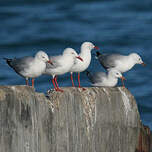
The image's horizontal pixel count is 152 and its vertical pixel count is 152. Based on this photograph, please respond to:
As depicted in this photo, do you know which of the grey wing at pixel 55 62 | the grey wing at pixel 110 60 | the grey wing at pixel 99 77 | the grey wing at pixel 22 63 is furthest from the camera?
the grey wing at pixel 110 60

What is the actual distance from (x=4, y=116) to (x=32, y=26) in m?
23.6

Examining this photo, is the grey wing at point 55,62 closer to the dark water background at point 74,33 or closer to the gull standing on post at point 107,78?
the gull standing on post at point 107,78

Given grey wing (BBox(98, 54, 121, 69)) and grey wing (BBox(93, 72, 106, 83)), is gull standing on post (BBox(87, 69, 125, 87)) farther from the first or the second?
grey wing (BBox(98, 54, 121, 69))

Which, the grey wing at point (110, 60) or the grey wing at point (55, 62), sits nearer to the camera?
the grey wing at point (55, 62)

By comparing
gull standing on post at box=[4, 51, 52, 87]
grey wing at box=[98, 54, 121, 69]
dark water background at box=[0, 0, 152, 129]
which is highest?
dark water background at box=[0, 0, 152, 129]

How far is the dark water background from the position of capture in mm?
22922

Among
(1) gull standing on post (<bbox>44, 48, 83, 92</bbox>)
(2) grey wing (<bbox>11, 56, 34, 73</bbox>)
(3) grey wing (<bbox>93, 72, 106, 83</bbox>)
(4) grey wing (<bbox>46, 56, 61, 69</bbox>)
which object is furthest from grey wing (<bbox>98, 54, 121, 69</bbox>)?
(2) grey wing (<bbox>11, 56, 34, 73</bbox>)

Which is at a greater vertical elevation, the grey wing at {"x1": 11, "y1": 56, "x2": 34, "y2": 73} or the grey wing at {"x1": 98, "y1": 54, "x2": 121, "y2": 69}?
the grey wing at {"x1": 98, "y1": 54, "x2": 121, "y2": 69}

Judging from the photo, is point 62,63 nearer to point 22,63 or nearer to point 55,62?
point 55,62

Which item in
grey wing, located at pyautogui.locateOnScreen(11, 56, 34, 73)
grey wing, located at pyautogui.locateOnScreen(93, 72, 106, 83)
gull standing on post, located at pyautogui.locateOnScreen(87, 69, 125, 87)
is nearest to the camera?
grey wing, located at pyautogui.locateOnScreen(11, 56, 34, 73)

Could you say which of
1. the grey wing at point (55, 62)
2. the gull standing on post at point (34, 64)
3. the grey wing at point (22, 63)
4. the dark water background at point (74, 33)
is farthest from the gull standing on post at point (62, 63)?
the dark water background at point (74, 33)

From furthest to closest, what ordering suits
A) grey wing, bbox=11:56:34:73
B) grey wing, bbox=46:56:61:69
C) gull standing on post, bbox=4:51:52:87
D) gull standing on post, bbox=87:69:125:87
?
gull standing on post, bbox=87:69:125:87 < grey wing, bbox=46:56:61:69 < grey wing, bbox=11:56:34:73 < gull standing on post, bbox=4:51:52:87

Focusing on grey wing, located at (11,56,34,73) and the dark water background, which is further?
the dark water background

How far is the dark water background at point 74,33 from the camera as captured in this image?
22922mm
